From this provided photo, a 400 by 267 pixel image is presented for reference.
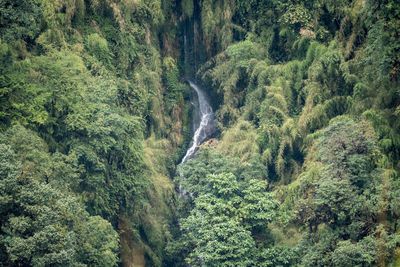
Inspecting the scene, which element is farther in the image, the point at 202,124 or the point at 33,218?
the point at 202,124

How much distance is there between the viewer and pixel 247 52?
2262 centimetres

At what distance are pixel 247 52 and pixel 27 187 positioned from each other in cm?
1089

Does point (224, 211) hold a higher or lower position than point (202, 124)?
lower

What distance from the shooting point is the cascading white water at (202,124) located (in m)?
24.1

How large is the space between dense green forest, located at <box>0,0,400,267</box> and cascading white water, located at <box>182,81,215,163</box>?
0.38 meters

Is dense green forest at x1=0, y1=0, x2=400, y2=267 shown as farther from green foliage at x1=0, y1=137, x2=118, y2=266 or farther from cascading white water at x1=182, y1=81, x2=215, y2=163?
cascading white water at x1=182, y1=81, x2=215, y2=163

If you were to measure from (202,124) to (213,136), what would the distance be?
0.95 meters

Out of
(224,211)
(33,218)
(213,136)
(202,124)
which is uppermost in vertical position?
(33,218)

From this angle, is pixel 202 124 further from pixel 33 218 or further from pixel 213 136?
pixel 33 218

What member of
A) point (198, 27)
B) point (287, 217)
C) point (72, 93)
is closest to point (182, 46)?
point (198, 27)

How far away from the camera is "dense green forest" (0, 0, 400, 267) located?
15.3m

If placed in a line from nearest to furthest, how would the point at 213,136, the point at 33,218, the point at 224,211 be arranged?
1. the point at 33,218
2. the point at 224,211
3. the point at 213,136

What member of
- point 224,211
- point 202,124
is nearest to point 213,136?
point 202,124

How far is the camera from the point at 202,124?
24.8 metres
